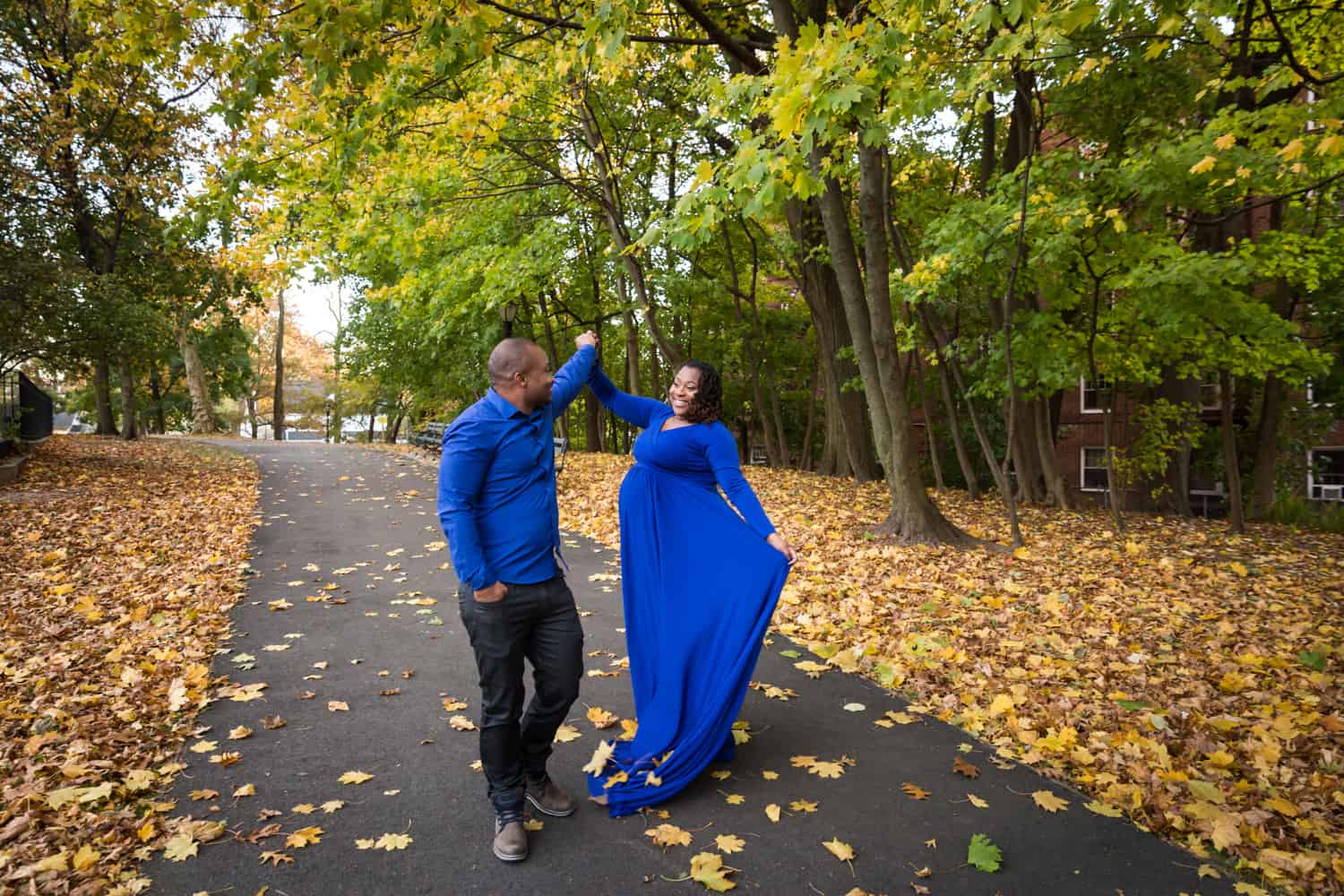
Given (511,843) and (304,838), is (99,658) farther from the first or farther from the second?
(511,843)

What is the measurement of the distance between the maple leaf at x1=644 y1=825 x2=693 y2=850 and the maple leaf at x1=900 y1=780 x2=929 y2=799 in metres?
1.12

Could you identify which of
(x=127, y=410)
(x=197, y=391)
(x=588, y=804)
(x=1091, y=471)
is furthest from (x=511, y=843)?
(x=197, y=391)

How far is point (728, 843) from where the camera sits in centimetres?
330

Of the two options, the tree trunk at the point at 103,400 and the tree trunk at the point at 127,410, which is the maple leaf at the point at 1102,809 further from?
the tree trunk at the point at 127,410

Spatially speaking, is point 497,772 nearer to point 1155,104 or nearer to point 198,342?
point 1155,104

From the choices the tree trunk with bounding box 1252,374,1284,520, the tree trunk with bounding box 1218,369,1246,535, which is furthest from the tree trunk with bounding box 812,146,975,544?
the tree trunk with bounding box 1252,374,1284,520

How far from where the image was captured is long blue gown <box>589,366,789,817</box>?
3.75 meters

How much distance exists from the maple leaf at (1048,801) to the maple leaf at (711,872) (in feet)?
5.13

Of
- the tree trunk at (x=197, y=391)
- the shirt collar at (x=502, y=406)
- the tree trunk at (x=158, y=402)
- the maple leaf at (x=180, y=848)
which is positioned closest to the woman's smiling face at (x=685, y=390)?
the shirt collar at (x=502, y=406)

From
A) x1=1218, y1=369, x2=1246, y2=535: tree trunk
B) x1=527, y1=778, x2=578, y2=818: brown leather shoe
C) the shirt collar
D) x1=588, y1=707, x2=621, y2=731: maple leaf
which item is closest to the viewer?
the shirt collar

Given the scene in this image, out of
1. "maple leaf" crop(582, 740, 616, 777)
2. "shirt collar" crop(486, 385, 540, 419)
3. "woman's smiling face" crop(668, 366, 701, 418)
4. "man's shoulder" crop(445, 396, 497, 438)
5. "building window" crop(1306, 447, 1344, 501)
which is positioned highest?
"woman's smiling face" crop(668, 366, 701, 418)

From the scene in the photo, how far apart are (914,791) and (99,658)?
548cm

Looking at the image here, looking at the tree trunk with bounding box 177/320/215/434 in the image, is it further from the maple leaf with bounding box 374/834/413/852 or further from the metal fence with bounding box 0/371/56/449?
the maple leaf with bounding box 374/834/413/852

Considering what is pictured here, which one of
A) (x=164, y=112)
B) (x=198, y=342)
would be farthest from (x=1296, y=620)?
(x=198, y=342)
